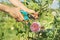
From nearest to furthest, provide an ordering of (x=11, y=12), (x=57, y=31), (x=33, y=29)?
(x=11, y=12) → (x=33, y=29) → (x=57, y=31)

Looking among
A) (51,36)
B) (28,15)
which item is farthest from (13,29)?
(51,36)

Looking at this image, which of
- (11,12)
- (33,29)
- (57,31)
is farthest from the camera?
(57,31)

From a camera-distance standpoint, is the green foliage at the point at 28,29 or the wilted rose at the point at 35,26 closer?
the wilted rose at the point at 35,26

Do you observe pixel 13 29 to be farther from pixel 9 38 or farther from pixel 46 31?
pixel 46 31

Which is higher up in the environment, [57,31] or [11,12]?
[11,12]

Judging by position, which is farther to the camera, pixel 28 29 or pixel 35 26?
pixel 28 29

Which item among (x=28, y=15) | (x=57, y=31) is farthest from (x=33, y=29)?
(x=57, y=31)

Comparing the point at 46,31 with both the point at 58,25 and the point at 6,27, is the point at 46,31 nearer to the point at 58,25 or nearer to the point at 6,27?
the point at 58,25

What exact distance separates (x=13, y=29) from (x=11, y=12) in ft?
0.91

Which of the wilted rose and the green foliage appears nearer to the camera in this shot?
the wilted rose

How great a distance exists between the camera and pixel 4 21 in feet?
5.72

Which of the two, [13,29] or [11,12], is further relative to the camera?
[13,29]

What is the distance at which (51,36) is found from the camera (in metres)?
1.69

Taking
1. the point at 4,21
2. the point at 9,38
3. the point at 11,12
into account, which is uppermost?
the point at 11,12
